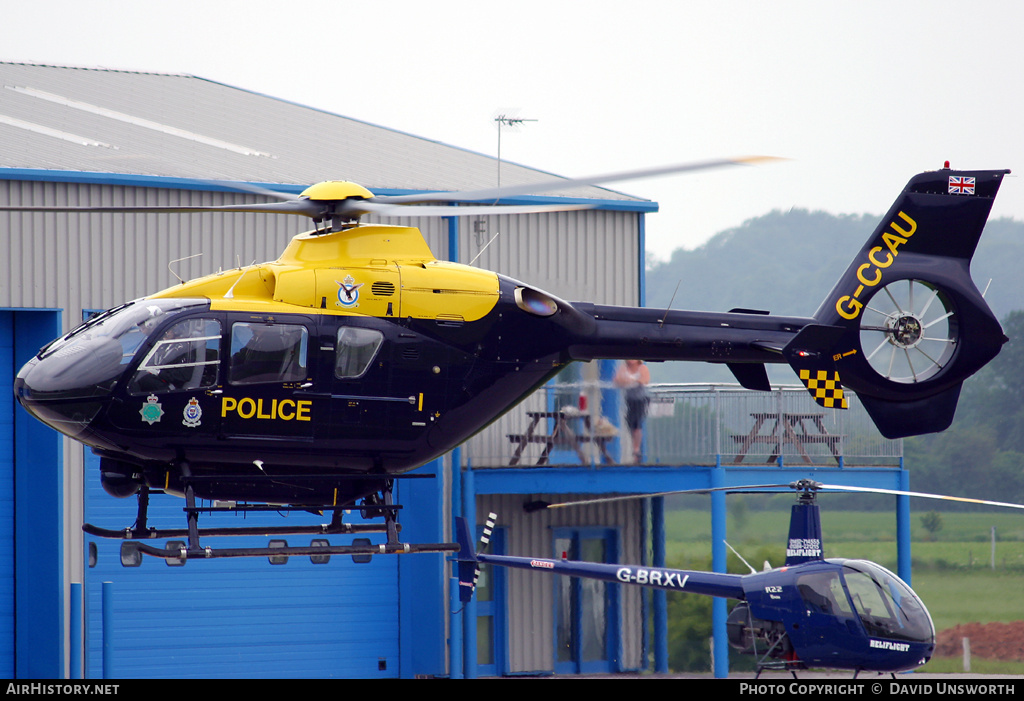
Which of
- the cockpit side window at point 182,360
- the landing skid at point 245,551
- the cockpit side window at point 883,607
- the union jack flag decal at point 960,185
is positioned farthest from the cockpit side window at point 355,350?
the union jack flag decal at point 960,185

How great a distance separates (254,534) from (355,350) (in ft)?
7.27

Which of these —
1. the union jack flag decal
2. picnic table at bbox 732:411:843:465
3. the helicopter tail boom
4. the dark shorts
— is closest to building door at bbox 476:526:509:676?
the dark shorts

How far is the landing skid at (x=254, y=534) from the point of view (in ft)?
41.2

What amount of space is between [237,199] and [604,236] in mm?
6877

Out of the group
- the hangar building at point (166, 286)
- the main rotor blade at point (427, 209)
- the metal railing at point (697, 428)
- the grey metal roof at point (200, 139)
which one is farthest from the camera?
A: the metal railing at point (697, 428)

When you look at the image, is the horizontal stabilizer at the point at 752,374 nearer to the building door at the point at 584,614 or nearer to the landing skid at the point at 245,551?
the landing skid at the point at 245,551

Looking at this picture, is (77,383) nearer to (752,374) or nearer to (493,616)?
(752,374)

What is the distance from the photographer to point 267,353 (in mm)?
12883

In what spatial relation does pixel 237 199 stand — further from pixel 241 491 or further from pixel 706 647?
pixel 706 647

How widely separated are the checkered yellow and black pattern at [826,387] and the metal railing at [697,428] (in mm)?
6857

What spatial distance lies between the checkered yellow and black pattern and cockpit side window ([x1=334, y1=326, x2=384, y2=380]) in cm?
516

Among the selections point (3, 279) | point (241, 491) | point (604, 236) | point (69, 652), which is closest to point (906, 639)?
point (241, 491)

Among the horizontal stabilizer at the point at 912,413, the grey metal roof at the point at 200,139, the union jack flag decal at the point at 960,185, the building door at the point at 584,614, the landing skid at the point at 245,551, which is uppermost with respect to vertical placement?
the grey metal roof at the point at 200,139

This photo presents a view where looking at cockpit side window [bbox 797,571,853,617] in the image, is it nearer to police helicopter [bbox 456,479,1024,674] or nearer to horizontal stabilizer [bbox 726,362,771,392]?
police helicopter [bbox 456,479,1024,674]
